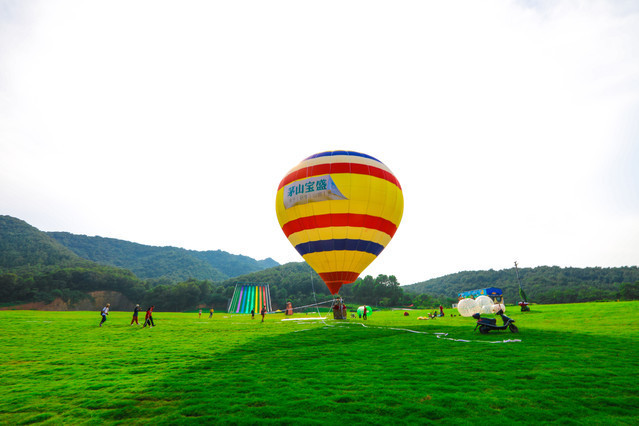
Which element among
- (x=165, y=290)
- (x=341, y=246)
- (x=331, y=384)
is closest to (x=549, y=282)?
(x=341, y=246)

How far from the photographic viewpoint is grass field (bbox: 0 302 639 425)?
17.9 feet

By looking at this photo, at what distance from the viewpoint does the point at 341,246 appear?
22.6 metres

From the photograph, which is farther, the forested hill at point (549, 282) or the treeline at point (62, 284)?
the treeline at point (62, 284)

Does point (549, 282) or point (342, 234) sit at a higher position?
point (342, 234)

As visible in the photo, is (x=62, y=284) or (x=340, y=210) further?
(x=62, y=284)

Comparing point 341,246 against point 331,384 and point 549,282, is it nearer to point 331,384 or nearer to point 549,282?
A: point 331,384

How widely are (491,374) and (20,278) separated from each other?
134m

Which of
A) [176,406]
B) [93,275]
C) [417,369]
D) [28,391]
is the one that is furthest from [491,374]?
[93,275]

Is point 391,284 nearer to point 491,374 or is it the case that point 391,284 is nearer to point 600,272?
point 600,272

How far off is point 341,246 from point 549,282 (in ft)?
446

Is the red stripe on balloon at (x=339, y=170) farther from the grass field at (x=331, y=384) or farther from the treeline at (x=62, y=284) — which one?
the treeline at (x=62, y=284)

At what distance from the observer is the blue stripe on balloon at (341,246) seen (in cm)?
2258

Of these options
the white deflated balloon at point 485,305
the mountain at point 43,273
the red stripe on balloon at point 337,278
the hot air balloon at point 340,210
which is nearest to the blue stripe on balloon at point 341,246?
the hot air balloon at point 340,210

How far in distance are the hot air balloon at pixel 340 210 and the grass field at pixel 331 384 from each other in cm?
1059
